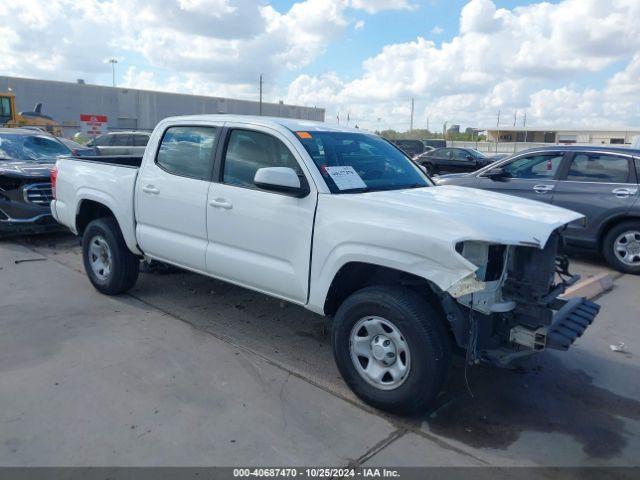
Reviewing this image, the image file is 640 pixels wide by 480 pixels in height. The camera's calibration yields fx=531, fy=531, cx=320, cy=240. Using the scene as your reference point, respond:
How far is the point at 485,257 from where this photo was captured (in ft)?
10.5

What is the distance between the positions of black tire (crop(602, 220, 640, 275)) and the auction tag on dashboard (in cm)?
502

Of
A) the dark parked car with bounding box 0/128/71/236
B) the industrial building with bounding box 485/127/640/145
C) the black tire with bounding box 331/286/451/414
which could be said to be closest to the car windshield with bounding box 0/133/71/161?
the dark parked car with bounding box 0/128/71/236

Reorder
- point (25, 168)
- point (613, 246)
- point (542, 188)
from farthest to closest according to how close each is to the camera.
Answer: point (25, 168) < point (542, 188) < point (613, 246)

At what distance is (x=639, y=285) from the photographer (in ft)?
22.4

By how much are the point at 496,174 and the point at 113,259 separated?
19.0 ft

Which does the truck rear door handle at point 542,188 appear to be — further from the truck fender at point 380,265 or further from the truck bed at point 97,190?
the truck bed at point 97,190

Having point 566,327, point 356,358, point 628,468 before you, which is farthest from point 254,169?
point 628,468

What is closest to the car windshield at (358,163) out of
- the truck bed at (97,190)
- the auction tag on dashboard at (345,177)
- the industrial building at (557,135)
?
the auction tag on dashboard at (345,177)

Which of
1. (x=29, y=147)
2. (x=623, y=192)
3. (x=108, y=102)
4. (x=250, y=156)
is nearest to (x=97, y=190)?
(x=250, y=156)

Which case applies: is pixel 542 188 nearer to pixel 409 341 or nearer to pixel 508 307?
pixel 508 307

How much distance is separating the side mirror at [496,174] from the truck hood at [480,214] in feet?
14.1

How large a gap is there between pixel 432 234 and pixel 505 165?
5953mm

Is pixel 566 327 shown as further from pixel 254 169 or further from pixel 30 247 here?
pixel 30 247

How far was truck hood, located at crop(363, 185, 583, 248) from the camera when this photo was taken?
3119 mm
